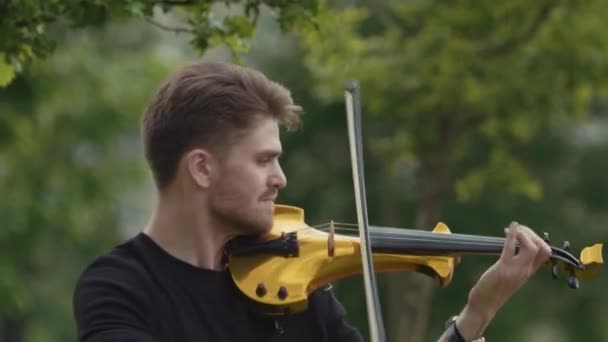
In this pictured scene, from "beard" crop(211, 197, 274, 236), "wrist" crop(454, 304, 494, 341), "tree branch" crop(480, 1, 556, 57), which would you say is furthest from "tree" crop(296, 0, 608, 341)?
"beard" crop(211, 197, 274, 236)

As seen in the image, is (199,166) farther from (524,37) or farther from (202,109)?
(524,37)

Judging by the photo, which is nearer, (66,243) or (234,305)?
(234,305)

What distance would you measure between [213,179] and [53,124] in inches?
551

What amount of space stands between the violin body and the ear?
0.19 m

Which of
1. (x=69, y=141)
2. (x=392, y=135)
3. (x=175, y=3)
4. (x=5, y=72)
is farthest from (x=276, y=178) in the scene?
(x=69, y=141)

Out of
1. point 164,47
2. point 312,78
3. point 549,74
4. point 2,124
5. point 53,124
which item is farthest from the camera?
point 164,47

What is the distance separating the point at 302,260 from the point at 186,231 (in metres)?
0.39

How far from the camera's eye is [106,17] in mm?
5984

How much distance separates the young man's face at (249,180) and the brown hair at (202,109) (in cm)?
3

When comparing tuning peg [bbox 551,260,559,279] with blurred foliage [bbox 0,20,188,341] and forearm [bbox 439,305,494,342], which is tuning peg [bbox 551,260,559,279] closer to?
forearm [bbox 439,305,494,342]

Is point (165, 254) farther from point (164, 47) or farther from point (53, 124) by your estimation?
point (164, 47)

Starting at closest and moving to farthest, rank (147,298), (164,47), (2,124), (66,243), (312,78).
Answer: (147,298) < (312,78) < (2,124) < (66,243) < (164,47)

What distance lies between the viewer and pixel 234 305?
4387mm

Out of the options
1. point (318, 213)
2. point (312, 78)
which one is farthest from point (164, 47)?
point (312, 78)
